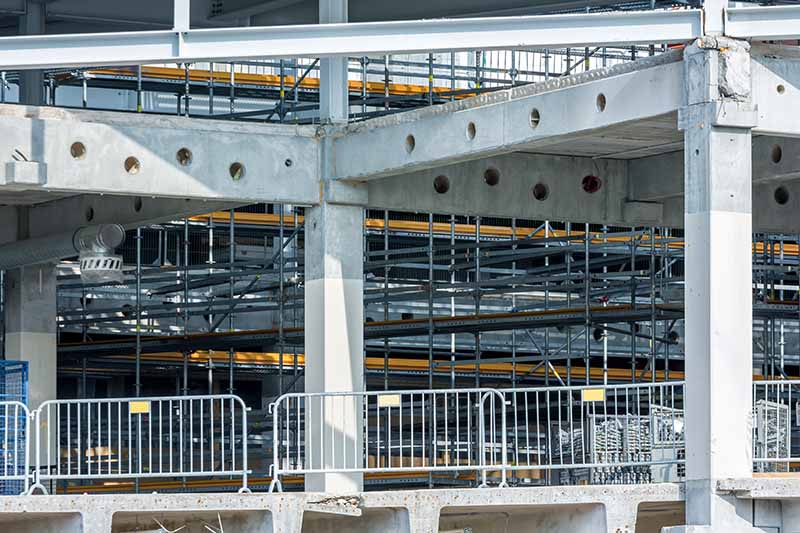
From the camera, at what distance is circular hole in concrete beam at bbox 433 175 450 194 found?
805 inches

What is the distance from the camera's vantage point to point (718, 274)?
15805 millimetres

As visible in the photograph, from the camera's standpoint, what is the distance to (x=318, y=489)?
19.3 meters

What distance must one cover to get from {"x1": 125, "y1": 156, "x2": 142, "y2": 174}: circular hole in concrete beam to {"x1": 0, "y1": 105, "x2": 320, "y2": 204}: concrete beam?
0.03ft

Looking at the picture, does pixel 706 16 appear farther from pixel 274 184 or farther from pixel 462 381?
pixel 462 381

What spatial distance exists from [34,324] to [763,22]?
11.7 meters

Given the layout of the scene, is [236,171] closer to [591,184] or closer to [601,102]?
[591,184]

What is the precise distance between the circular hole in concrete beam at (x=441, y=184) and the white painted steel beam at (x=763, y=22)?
5.11 m

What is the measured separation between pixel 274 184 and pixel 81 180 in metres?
2.13

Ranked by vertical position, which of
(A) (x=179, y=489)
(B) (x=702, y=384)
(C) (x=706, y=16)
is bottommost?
(A) (x=179, y=489)

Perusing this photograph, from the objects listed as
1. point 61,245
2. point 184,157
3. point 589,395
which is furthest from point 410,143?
point 61,245

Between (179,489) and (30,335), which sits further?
(179,489)

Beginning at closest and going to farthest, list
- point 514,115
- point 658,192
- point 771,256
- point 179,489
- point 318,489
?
point 514,115 < point 318,489 < point 658,192 < point 179,489 < point 771,256

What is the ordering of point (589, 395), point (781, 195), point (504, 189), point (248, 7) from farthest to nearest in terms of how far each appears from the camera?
point (248, 7) < point (781, 195) < point (504, 189) < point (589, 395)

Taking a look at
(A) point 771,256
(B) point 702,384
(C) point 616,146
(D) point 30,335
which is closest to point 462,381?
(A) point 771,256
